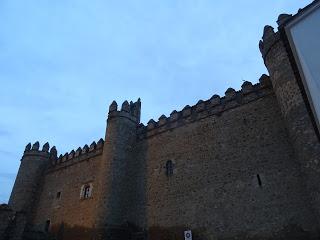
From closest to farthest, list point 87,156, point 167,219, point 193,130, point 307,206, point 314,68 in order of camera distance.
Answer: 1. point 314,68
2. point 307,206
3. point 167,219
4. point 193,130
5. point 87,156

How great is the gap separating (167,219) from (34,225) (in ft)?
35.9

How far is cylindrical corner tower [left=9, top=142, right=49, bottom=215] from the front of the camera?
20.9m

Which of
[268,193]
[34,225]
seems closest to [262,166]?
[268,193]

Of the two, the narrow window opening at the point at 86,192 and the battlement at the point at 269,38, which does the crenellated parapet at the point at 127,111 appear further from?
the battlement at the point at 269,38

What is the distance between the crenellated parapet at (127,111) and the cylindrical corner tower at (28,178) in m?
8.44

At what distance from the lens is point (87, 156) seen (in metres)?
19.5

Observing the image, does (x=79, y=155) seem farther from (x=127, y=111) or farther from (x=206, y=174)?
(x=206, y=174)

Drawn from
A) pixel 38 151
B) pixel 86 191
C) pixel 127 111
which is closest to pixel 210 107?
pixel 127 111

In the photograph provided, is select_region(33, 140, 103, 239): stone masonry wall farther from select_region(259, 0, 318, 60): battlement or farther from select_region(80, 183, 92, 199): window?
select_region(259, 0, 318, 60): battlement

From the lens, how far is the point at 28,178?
21.8 meters

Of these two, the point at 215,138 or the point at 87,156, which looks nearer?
the point at 215,138

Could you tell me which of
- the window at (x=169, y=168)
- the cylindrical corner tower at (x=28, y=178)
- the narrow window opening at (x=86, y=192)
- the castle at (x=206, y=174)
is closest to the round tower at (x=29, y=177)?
the cylindrical corner tower at (x=28, y=178)

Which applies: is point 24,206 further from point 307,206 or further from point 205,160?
point 307,206

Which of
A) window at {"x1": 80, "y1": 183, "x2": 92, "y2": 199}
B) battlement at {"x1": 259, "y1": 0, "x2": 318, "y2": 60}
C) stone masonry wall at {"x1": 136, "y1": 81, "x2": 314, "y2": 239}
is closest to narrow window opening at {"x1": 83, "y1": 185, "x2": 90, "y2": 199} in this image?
window at {"x1": 80, "y1": 183, "x2": 92, "y2": 199}
